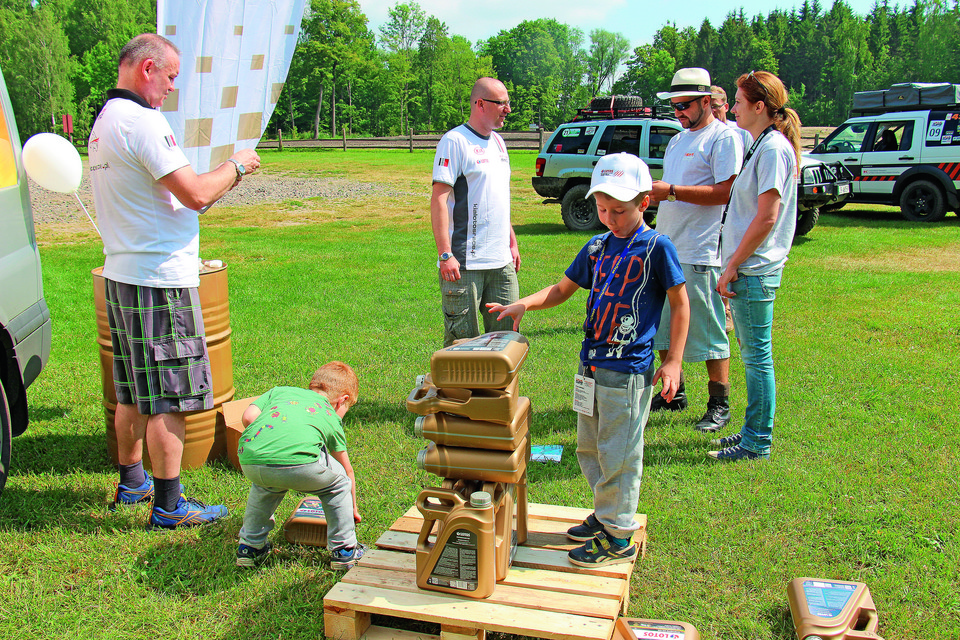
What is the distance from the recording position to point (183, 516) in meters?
3.28

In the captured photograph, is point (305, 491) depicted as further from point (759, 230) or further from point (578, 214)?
point (578, 214)

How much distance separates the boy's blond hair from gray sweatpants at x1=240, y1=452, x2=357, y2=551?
30 centimetres

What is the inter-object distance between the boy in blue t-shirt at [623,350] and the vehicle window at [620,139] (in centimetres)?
1084

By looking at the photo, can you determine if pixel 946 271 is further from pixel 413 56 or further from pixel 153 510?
Answer: pixel 413 56

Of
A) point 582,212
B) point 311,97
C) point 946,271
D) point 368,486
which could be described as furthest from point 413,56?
point 368,486

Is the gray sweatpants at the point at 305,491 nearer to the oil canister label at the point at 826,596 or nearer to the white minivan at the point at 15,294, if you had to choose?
the white minivan at the point at 15,294

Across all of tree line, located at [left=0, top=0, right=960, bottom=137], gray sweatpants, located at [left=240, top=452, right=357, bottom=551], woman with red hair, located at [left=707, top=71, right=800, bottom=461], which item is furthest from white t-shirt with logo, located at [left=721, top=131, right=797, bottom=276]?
tree line, located at [left=0, top=0, right=960, bottom=137]

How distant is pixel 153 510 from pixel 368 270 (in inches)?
269

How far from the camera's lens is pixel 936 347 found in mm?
6027

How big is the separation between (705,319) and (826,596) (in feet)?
6.89

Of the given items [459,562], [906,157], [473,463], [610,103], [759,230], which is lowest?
[459,562]

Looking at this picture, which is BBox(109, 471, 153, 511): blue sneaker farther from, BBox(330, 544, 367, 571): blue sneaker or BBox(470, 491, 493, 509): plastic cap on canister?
BBox(470, 491, 493, 509): plastic cap on canister

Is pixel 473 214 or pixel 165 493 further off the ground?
pixel 473 214

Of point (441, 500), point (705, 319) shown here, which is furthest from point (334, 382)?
point (705, 319)
